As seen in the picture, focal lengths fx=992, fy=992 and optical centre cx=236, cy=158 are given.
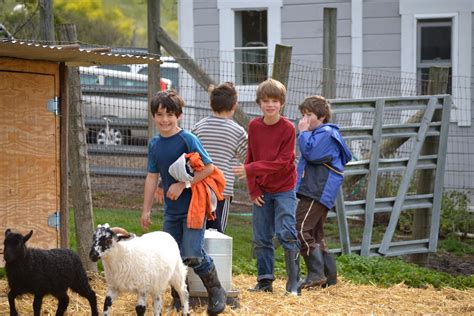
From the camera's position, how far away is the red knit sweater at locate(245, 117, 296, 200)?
7930 mm

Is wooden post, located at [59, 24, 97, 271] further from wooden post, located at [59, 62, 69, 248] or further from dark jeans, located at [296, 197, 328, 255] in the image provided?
dark jeans, located at [296, 197, 328, 255]

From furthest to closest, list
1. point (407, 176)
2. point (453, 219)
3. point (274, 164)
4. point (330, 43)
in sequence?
point (453, 219)
point (407, 176)
point (330, 43)
point (274, 164)

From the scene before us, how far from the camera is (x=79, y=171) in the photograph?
349 inches

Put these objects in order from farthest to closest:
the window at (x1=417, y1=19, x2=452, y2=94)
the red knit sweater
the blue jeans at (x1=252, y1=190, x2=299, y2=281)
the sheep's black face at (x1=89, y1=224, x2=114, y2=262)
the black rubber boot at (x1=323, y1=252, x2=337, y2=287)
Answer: the window at (x1=417, y1=19, x2=452, y2=94), the black rubber boot at (x1=323, y1=252, x2=337, y2=287), the blue jeans at (x1=252, y1=190, x2=299, y2=281), the red knit sweater, the sheep's black face at (x1=89, y1=224, x2=114, y2=262)

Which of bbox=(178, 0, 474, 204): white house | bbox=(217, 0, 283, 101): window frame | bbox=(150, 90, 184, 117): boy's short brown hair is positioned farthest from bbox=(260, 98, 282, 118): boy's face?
bbox=(217, 0, 283, 101): window frame

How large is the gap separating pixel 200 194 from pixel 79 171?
84.7 inches

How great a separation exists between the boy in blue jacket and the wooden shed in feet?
6.01

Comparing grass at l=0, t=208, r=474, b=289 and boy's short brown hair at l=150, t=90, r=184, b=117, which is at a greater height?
boy's short brown hair at l=150, t=90, r=184, b=117

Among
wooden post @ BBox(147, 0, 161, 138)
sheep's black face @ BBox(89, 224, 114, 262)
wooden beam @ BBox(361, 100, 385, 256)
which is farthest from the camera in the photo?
wooden post @ BBox(147, 0, 161, 138)

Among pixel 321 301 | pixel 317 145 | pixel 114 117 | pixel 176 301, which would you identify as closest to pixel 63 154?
pixel 176 301

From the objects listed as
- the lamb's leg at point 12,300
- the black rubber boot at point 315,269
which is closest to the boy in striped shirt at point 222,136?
the black rubber boot at point 315,269

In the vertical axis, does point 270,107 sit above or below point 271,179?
above

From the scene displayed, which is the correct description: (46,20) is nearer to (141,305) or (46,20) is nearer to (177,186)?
(177,186)

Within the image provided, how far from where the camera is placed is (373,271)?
1000 cm
